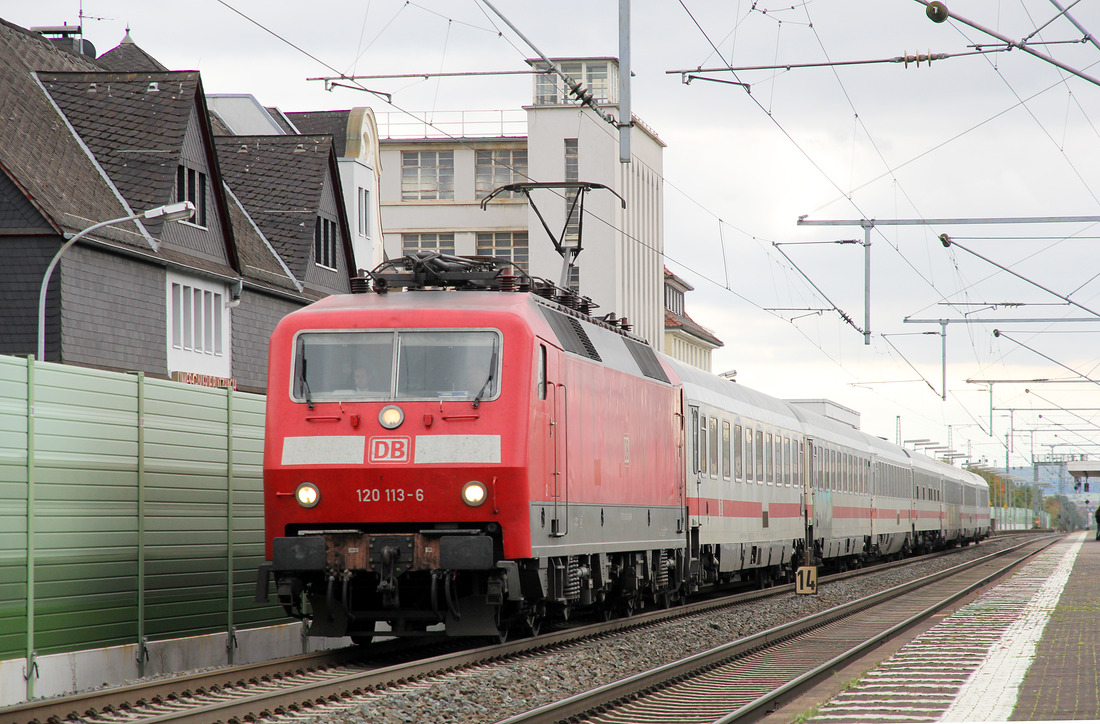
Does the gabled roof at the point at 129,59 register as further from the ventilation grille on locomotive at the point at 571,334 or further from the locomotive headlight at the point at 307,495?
the locomotive headlight at the point at 307,495

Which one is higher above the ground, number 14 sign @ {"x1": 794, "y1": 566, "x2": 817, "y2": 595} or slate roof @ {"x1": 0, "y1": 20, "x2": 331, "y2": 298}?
slate roof @ {"x1": 0, "y1": 20, "x2": 331, "y2": 298}

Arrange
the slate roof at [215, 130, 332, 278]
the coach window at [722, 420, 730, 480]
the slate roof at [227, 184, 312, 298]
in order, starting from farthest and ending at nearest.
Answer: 1. the slate roof at [215, 130, 332, 278]
2. the slate roof at [227, 184, 312, 298]
3. the coach window at [722, 420, 730, 480]

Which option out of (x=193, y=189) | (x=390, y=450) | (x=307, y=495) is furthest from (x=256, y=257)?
(x=390, y=450)

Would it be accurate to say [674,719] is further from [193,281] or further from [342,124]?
[342,124]

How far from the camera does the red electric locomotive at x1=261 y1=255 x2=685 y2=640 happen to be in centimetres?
1326

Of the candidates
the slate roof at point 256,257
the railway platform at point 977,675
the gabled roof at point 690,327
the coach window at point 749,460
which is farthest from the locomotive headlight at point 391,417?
the gabled roof at point 690,327

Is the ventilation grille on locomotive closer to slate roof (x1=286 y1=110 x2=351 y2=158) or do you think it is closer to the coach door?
the coach door

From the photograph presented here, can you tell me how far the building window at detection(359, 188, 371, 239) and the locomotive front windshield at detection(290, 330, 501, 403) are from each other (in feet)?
96.5

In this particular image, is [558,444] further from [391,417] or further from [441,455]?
[391,417]

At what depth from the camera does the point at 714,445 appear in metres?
23.7

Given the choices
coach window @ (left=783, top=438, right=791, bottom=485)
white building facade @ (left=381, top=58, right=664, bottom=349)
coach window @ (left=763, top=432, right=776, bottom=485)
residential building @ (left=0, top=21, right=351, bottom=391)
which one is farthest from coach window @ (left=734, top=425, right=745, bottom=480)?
white building facade @ (left=381, top=58, right=664, bottom=349)

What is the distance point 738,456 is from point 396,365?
1293 cm

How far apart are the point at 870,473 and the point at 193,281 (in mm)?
20814

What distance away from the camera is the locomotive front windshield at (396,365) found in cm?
1357
